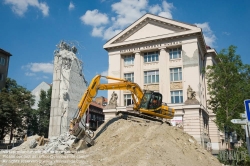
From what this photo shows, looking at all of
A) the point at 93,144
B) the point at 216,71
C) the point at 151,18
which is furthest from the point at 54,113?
the point at 151,18

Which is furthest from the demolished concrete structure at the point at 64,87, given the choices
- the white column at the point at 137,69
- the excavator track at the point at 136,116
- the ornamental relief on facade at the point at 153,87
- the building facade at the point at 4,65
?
the building facade at the point at 4,65

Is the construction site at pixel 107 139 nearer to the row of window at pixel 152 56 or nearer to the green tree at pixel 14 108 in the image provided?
the green tree at pixel 14 108

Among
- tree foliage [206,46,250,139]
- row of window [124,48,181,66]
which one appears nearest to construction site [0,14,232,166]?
→ row of window [124,48,181,66]

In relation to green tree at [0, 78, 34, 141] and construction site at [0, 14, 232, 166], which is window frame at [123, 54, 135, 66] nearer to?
construction site at [0, 14, 232, 166]

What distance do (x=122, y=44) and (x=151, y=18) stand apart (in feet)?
18.7

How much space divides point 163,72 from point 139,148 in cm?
2225

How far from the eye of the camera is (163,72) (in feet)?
110

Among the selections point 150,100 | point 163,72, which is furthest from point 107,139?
point 163,72

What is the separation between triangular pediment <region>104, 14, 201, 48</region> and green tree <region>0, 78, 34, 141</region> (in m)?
15.1

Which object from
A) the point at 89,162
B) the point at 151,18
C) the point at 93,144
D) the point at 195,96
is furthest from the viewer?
the point at 151,18

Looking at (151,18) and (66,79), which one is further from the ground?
(151,18)

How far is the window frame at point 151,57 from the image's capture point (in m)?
35.0

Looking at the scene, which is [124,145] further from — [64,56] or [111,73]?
[111,73]

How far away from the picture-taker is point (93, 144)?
1429cm
